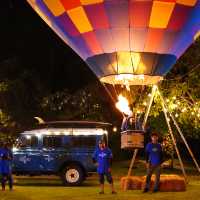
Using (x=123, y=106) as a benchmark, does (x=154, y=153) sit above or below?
below

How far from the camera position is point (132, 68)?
60.0ft

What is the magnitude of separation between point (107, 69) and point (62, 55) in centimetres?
2107

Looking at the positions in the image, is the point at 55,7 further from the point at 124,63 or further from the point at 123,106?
the point at 123,106

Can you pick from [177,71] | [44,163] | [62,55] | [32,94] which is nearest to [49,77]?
[62,55]

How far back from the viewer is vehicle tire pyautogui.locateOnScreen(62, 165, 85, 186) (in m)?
23.2

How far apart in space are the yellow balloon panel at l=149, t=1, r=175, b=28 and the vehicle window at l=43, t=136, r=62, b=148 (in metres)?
6.86

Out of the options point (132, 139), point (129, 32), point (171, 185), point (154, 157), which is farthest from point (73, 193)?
point (129, 32)

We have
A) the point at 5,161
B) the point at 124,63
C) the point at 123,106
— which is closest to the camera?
the point at 124,63

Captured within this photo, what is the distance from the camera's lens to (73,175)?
917 inches

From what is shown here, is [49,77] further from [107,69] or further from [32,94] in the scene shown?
[107,69]

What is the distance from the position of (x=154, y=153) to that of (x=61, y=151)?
16.4ft

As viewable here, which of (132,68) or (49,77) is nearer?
(132,68)

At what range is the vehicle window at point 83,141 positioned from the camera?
23.2 metres

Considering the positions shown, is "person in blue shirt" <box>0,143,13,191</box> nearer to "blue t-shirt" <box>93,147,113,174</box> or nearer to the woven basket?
"blue t-shirt" <box>93,147,113,174</box>
